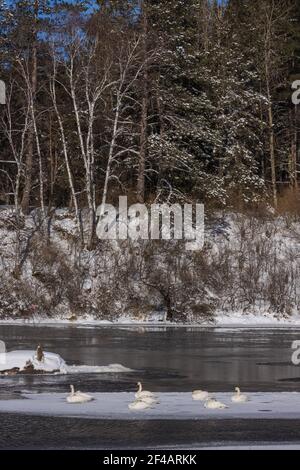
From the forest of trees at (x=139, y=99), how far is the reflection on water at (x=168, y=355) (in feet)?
41.0

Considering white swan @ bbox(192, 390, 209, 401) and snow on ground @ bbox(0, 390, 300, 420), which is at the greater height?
white swan @ bbox(192, 390, 209, 401)

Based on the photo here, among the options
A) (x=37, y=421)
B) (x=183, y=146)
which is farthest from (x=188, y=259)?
(x=37, y=421)

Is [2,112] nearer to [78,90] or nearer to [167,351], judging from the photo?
[78,90]

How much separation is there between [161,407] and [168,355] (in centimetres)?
936

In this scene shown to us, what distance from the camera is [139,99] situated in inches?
1790

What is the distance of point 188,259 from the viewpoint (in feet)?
141

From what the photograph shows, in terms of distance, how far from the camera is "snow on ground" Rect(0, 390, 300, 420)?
14180mm

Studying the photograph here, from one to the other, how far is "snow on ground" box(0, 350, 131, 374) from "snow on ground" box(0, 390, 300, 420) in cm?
364

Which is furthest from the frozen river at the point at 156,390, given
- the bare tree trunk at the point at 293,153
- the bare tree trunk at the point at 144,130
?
the bare tree trunk at the point at 293,153

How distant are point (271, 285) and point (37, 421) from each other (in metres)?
27.8

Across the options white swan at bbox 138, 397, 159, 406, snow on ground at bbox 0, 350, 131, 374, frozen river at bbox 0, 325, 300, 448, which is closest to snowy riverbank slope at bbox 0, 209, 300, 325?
frozen river at bbox 0, 325, 300, 448

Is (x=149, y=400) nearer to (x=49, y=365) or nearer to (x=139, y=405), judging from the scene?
(x=139, y=405)

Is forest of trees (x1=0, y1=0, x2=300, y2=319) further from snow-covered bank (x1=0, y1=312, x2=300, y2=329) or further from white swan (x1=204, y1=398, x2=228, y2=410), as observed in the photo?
white swan (x1=204, y1=398, x2=228, y2=410)

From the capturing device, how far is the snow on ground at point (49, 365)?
20062 millimetres
